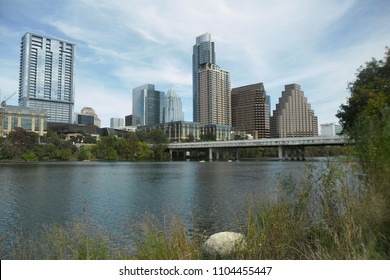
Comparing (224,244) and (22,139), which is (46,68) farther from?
(22,139)

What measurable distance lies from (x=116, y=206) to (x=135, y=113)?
15751cm

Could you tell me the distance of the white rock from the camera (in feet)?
13.3

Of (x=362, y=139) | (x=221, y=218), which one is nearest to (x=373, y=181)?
(x=362, y=139)

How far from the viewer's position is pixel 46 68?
546 cm

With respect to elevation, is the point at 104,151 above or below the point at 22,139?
below

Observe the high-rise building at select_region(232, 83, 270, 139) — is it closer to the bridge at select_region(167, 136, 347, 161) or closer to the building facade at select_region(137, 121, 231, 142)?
the building facade at select_region(137, 121, 231, 142)

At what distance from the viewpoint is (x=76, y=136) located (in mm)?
105875

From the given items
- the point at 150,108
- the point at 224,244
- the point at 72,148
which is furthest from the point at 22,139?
the point at 150,108

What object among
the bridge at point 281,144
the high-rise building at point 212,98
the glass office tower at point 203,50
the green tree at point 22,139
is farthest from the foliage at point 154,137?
the glass office tower at point 203,50

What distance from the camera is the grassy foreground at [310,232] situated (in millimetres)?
3299

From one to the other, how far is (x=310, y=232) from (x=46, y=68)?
5.25 metres

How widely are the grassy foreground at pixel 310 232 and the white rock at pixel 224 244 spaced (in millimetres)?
87
